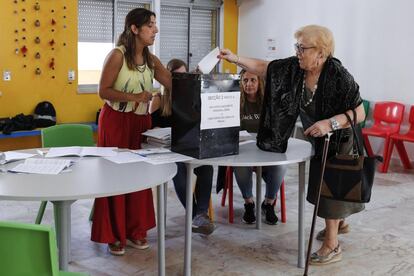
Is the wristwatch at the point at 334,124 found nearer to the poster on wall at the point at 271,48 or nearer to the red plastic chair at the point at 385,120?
the red plastic chair at the point at 385,120

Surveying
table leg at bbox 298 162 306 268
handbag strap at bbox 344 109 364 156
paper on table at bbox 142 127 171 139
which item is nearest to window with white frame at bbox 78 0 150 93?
paper on table at bbox 142 127 171 139

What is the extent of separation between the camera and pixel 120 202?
3.27 metres

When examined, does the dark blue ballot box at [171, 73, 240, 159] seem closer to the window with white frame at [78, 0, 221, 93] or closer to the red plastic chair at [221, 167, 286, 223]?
the red plastic chair at [221, 167, 286, 223]

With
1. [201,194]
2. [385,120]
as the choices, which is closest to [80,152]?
[201,194]

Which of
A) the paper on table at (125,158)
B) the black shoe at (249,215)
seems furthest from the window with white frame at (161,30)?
the paper on table at (125,158)

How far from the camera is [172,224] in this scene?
3994 mm

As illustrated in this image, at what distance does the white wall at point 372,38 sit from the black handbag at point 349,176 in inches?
153

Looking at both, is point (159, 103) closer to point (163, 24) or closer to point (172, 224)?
point (172, 224)

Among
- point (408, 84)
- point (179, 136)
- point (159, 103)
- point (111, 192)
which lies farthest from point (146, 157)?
point (408, 84)

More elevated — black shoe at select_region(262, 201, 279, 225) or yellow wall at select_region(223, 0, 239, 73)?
yellow wall at select_region(223, 0, 239, 73)

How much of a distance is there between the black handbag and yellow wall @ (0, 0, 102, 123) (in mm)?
4604

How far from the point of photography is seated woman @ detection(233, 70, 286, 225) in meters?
4.01

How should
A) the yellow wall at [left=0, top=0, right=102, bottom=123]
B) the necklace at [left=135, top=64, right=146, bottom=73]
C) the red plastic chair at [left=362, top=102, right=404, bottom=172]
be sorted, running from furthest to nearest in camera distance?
the yellow wall at [left=0, top=0, right=102, bottom=123] < the red plastic chair at [left=362, top=102, right=404, bottom=172] < the necklace at [left=135, top=64, right=146, bottom=73]

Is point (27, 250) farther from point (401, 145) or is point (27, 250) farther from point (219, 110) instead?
point (401, 145)
